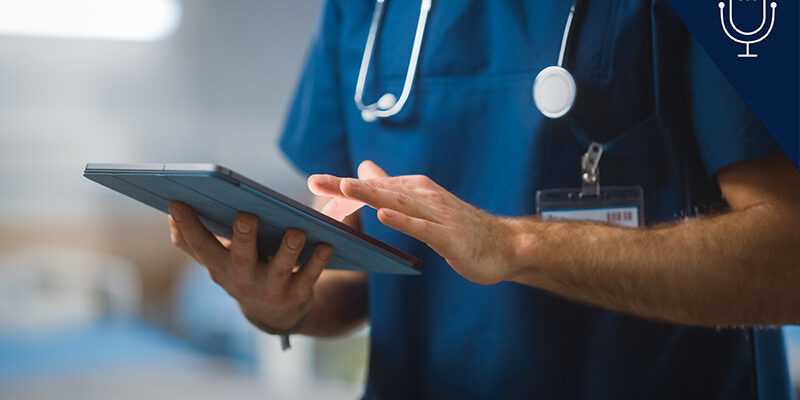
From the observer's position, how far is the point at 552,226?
68 cm

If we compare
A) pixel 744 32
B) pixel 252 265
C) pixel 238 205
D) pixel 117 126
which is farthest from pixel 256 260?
pixel 117 126

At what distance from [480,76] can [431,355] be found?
367 mm

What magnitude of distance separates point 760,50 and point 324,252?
20.2 inches

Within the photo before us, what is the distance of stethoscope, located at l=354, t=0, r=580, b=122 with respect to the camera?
75 centimetres

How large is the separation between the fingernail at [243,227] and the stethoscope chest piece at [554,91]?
356 millimetres

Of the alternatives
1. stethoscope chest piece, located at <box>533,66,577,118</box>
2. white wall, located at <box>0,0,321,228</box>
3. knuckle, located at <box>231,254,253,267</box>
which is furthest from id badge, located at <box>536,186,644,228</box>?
white wall, located at <box>0,0,321,228</box>

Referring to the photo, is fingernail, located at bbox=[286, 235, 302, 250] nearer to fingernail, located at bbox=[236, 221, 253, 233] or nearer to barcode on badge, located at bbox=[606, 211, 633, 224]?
fingernail, located at bbox=[236, 221, 253, 233]

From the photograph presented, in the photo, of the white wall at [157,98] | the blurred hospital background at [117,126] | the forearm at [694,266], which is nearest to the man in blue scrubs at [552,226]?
the forearm at [694,266]

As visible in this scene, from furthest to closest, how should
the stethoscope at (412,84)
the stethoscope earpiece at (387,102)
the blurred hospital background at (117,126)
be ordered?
1. the blurred hospital background at (117,126)
2. the stethoscope earpiece at (387,102)
3. the stethoscope at (412,84)

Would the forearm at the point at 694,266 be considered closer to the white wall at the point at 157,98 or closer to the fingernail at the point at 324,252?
the fingernail at the point at 324,252

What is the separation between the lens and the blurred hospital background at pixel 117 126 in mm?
3721

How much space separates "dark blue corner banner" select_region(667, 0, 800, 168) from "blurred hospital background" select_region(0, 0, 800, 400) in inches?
115

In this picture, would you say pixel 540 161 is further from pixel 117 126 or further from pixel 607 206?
pixel 117 126

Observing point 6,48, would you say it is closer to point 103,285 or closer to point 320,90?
point 103,285
